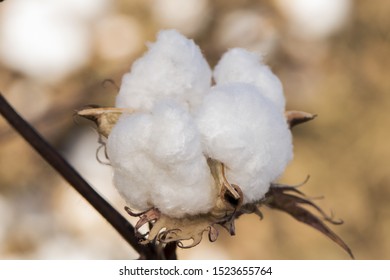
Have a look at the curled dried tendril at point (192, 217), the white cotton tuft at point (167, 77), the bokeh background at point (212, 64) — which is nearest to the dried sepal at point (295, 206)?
the curled dried tendril at point (192, 217)

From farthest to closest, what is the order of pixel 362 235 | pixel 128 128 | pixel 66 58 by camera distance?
pixel 66 58 < pixel 362 235 < pixel 128 128

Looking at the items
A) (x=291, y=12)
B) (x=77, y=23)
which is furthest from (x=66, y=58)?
(x=291, y=12)

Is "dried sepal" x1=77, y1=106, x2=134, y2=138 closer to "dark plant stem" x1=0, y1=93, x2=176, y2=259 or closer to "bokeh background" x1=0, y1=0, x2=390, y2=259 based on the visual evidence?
"dark plant stem" x1=0, y1=93, x2=176, y2=259

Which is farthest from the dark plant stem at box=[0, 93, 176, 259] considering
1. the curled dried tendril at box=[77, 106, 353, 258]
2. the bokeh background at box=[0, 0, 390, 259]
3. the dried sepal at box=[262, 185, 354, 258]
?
the bokeh background at box=[0, 0, 390, 259]

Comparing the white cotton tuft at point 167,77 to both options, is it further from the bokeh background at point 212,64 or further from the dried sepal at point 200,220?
the bokeh background at point 212,64

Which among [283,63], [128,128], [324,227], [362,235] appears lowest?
[362,235]

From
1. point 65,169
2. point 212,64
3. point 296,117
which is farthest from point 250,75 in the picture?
point 212,64

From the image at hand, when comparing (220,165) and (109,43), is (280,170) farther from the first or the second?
(109,43)
